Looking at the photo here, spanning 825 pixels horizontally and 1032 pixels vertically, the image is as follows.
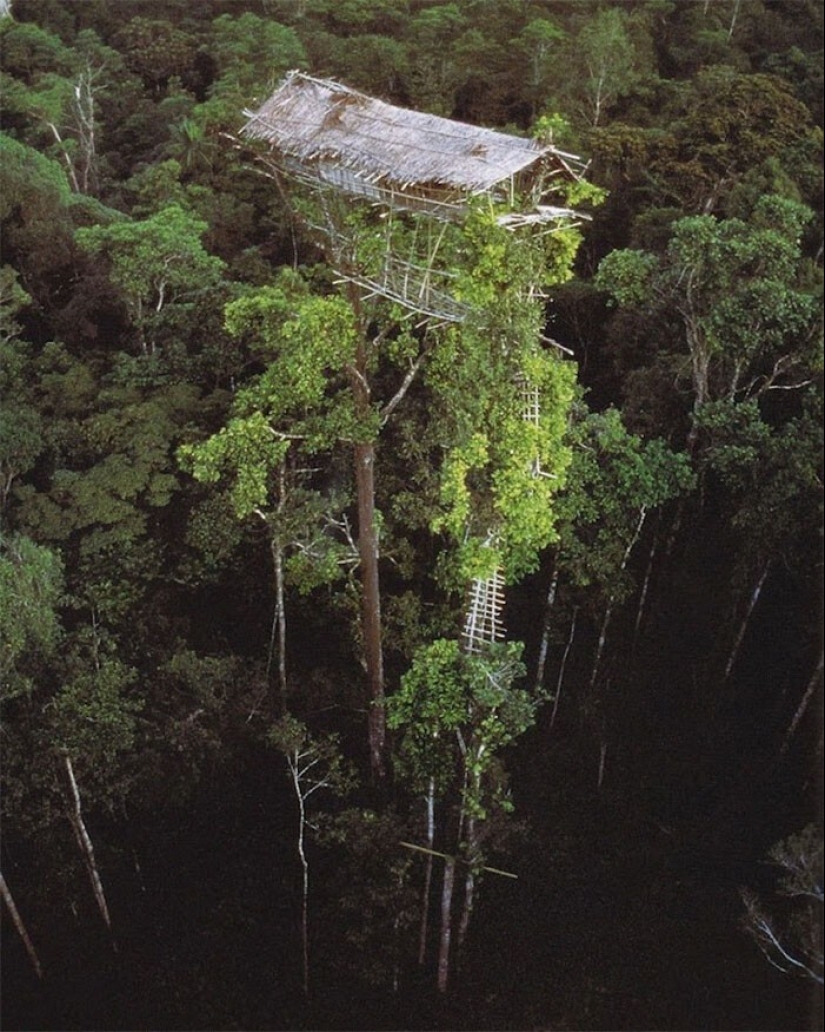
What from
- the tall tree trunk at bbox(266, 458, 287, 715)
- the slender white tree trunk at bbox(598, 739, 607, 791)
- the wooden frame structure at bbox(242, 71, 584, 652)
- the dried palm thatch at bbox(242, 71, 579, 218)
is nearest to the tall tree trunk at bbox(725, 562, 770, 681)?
the slender white tree trunk at bbox(598, 739, 607, 791)

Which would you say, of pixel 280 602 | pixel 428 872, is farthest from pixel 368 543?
pixel 428 872

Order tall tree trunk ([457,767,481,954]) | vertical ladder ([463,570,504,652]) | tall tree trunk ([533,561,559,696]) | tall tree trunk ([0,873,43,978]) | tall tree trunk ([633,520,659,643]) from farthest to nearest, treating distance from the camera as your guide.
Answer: tall tree trunk ([633,520,659,643]) < tall tree trunk ([533,561,559,696]) < vertical ladder ([463,570,504,652]) < tall tree trunk ([0,873,43,978]) < tall tree trunk ([457,767,481,954])

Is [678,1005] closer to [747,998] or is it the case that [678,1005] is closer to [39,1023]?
[747,998]

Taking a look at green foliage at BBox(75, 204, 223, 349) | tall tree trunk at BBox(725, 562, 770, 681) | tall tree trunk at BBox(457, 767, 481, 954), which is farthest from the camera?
green foliage at BBox(75, 204, 223, 349)

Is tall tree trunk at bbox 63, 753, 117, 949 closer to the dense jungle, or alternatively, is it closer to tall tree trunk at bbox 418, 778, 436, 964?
the dense jungle

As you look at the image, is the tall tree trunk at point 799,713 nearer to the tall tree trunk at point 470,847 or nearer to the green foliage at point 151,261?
the tall tree trunk at point 470,847

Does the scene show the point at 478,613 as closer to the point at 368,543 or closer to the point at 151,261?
the point at 368,543

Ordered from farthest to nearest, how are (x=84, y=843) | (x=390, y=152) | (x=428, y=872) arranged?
(x=428, y=872)
(x=84, y=843)
(x=390, y=152)
